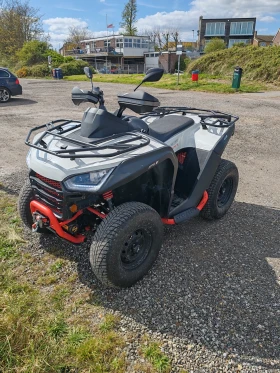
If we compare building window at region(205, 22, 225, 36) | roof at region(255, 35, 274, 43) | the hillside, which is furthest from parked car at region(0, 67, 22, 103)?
roof at region(255, 35, 274, 43)

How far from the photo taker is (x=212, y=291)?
262 cm

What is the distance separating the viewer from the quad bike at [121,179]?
230 centimetres

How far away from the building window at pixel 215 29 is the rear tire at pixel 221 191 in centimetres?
6438

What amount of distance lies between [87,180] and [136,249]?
0.78m

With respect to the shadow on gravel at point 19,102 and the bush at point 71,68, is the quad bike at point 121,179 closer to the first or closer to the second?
the shadow on gravel at point 19,102

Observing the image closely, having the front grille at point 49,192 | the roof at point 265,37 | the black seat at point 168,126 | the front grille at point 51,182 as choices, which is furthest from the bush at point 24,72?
the roof at point 265,37

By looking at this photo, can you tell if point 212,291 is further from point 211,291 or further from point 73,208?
point 73,208

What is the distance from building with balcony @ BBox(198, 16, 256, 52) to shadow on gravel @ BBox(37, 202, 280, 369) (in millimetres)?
61900

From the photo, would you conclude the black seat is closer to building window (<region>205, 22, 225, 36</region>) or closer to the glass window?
the glass window

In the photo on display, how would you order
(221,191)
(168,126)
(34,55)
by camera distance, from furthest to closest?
(34,55)
(221,191)
(168,126)

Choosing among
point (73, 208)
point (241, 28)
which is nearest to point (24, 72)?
point (73, 208)

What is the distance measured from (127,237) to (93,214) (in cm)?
50

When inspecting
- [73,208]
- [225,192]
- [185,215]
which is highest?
[73,208]

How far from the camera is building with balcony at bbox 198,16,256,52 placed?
5841 centimetres
